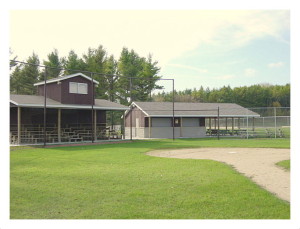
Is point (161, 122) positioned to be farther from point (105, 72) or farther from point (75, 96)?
point (105, 72)

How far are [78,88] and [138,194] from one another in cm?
1829

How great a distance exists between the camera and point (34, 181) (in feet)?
26.8

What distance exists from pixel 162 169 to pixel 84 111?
17.3 metres

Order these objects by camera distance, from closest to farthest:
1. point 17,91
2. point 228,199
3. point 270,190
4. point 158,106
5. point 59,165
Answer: point 228,199, point 270,190, point 59,165, point 158,106, point 17,91

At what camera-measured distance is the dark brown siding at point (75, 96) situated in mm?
22672

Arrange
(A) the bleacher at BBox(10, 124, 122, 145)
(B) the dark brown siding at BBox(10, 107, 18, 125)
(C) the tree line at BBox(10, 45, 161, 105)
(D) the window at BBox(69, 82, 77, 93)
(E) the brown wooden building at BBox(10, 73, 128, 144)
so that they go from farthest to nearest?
(C) the tree line at BBox(10, 45, 161, 105) → (D) the window at BBox(69, 82, 77, 93) → (B) the dark brown siding at BBox(10, 107, 18, 125) → (E) the brown wooden building at BBox(10, 73, 128, 144) → (A) the bleacher at BBox(10, 124, 122, 145)

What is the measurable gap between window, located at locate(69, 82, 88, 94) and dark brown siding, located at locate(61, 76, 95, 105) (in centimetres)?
25

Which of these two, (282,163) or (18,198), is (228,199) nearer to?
(18,198)

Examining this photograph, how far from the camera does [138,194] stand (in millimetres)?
→ 6805

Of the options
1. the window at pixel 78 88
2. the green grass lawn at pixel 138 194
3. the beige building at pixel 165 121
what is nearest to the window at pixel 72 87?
the window at pixel 78 88

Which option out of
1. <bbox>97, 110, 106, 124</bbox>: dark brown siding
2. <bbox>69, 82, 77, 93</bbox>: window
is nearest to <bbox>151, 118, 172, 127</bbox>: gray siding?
<bbox>97, 110, 106, 124</bbox>: dark brown siding

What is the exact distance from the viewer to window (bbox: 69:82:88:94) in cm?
2337

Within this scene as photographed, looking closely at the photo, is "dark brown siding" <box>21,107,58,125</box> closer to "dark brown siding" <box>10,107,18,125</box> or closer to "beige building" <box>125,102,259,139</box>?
"dark brown siding" <box>10,107,18,125</box>

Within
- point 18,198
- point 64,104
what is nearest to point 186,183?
point 18,198
